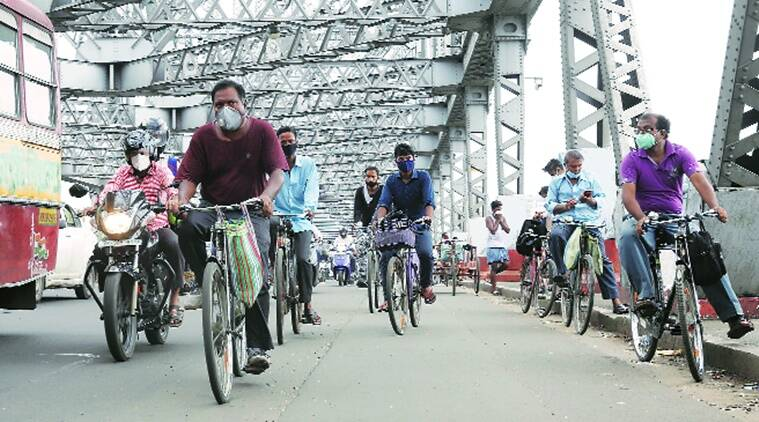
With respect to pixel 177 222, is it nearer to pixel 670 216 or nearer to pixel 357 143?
→ pixel 670 216

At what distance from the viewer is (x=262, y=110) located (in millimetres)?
39594

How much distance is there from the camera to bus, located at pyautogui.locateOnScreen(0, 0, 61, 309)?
9.38 metres

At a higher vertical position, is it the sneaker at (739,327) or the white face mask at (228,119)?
the white face mask at (228,119)

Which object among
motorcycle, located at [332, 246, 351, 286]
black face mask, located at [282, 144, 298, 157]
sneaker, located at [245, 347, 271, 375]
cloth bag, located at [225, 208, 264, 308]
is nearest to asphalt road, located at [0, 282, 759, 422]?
sneaker, located at [245, 347, 271, 375]

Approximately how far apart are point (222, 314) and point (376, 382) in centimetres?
128

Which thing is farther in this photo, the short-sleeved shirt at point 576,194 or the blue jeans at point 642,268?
the short-sleeved shirt at point 576,194

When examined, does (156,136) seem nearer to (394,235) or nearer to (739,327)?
(394,235)

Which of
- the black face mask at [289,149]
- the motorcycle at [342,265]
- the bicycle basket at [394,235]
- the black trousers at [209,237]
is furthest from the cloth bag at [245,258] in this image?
the motorcycle at [342,265]

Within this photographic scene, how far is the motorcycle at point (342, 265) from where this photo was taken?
34688 mm

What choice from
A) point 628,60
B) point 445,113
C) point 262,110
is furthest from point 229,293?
point 445,113

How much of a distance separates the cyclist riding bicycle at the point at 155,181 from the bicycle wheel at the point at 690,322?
3986mm

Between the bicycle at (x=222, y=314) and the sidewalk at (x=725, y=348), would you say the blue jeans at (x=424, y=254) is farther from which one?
the bicycle at (x=222, y=314)

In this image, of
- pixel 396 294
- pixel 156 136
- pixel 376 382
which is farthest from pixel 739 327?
pixel 156 136

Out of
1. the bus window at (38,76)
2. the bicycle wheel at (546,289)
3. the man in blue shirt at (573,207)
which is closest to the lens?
the bus window at (38,76)
